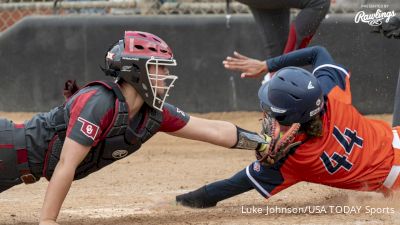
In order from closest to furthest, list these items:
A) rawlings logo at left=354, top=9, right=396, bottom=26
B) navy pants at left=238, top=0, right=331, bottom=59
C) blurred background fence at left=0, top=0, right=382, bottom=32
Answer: rawlings logo at left=354, top=9, right=396, bottom=26 → navy pants at left=238, top=0, right=331, bottom=59 → blurred background fence at left=0, top=0, right=382, bottom=32

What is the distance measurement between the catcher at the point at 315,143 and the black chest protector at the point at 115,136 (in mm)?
781

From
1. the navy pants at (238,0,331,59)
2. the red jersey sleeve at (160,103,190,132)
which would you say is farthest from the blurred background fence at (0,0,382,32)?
the red jersey sleeve at (160,103,190,132)

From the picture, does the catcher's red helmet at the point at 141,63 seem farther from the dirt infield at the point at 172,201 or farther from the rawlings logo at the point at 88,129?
the dirt infield at the point at 172,201

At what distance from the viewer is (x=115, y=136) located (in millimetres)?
4516

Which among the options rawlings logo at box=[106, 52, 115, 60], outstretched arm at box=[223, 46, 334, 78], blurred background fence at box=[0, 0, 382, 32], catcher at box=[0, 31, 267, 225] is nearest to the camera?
catcher at box=[0, 31, 267, 225]

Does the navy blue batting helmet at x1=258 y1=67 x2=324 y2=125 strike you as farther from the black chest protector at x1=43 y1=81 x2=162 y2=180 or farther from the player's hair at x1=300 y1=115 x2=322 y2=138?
the black chest protector at x1=43 y1=81 x2=162 y2=180

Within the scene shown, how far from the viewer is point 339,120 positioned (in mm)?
5105

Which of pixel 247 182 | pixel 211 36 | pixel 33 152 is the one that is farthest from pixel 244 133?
pixel 211 36

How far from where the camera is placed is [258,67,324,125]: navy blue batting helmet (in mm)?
4844

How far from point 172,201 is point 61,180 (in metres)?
1.62

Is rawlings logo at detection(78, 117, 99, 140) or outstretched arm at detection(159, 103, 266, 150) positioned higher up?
rawlings logo at detection(78, 117, 99, 140)

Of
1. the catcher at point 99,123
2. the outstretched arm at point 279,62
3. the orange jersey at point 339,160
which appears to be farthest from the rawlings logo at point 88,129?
the outstretched arm at point 279,62

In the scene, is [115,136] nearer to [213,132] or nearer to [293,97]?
[213,132]

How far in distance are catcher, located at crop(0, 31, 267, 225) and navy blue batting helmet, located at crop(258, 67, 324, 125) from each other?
0.69 m
